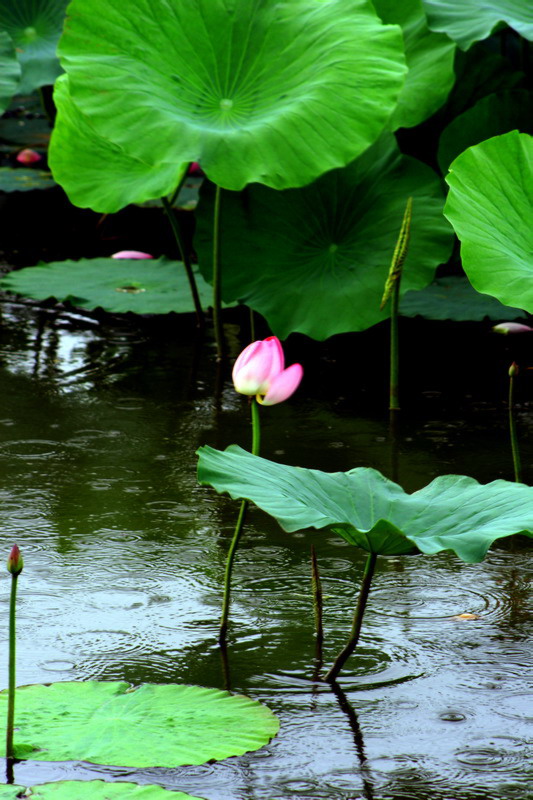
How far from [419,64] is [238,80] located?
631mm

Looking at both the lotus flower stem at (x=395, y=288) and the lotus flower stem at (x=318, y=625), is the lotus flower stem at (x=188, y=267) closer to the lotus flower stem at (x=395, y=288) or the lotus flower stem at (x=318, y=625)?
the lotus flower stem at (x=395, y=288)

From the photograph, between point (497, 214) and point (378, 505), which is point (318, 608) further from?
point (497, 214)

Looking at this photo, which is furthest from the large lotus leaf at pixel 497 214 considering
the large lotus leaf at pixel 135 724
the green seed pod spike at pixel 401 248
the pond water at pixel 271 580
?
the large lotus leaf at pixel 135 724

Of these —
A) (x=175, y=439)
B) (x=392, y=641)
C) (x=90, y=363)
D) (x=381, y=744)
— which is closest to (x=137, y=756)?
(x=381, y=744)

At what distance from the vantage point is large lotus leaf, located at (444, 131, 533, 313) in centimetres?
204

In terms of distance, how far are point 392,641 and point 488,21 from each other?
189 cm

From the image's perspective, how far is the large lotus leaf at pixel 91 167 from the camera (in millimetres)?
2873

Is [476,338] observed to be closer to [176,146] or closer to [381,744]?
[176,146]


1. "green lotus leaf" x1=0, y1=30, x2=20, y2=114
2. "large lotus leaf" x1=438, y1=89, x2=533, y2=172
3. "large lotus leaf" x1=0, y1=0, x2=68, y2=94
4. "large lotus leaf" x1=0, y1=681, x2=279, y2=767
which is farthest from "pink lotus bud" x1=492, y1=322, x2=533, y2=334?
"large lotus leaf" x1=0, y1=0, x2=68, y2=94

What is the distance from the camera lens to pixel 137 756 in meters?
1.14

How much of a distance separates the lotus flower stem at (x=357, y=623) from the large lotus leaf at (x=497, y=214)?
88cm

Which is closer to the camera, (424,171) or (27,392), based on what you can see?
(27,392)

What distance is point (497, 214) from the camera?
83.7 inches

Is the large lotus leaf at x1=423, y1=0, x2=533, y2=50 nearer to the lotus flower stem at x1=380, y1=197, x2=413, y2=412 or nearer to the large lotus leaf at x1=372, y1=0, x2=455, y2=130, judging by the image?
the large lotus leaf at x1=372, y1=0, x2=455, y2=130
